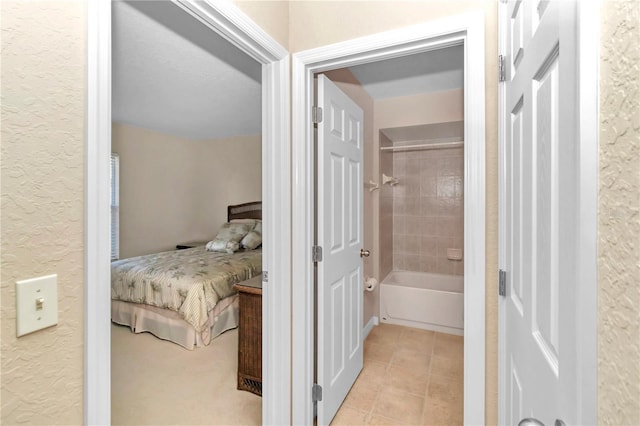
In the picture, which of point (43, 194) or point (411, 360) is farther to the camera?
point (411, 360)

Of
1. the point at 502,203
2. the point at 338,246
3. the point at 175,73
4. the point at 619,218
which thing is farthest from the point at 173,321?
the point at 619,218

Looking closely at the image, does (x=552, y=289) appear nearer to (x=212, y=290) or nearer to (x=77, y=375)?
(x=77, y=375)

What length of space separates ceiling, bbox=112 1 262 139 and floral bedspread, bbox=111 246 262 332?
6.35 feet

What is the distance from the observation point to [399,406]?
2.06 meters

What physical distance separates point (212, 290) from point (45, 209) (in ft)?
8.63

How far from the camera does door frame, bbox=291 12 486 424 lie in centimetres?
128

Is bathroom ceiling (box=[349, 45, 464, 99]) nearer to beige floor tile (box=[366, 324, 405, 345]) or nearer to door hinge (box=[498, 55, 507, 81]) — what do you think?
door hinge (box=[498, 55, 507, 81])

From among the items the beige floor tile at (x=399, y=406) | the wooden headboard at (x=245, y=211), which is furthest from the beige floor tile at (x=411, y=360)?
the wooden headboard at (x=245, y=211)

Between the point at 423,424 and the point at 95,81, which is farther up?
the point at 95,81

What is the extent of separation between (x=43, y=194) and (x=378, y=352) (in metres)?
2.74

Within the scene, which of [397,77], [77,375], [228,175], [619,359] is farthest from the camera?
[228,175]

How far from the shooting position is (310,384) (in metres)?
1.71

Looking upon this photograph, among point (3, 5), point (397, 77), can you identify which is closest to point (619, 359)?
point (3, 5)

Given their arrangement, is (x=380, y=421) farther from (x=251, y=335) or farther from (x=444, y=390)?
(x=251, y=335)
